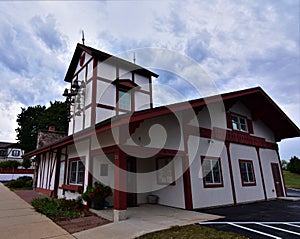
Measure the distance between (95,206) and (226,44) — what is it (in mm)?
9697

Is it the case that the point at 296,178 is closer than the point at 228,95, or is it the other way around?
the point at 228,95

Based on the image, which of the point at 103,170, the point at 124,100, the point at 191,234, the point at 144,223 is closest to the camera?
the point at 191,234

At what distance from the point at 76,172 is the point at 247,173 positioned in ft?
25.7

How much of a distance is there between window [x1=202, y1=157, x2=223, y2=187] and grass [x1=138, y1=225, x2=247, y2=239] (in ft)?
10.8

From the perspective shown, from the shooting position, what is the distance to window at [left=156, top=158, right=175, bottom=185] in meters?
7.97

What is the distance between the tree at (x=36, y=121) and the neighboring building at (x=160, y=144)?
1816cm

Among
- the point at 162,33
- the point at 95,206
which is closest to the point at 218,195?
the point at 95,206

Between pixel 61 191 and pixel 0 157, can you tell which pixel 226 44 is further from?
pixel 0 157

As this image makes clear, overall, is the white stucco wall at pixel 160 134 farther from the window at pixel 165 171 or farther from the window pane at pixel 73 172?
the window pane at pixel 73 172

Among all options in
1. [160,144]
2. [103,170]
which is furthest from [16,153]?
[160,144]

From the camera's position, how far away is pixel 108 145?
22.0 ft

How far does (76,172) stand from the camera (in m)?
8.60

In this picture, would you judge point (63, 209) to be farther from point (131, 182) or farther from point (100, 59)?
point (100, 59)

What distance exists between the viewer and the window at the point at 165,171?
7.97 m
